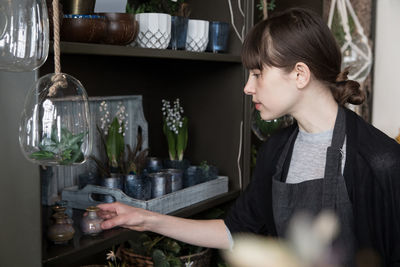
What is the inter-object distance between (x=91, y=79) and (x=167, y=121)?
13.6 inches

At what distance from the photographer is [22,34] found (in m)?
0.86

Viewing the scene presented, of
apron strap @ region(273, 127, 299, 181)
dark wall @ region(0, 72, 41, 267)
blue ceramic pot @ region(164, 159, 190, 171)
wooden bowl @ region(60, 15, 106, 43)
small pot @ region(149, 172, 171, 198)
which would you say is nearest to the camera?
dark wall @ region(0, 72, 41, 267)

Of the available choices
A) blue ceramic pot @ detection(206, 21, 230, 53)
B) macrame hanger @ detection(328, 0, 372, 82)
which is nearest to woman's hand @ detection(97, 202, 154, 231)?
blue ceramic pot @ detection(206, 21, 230, 53)

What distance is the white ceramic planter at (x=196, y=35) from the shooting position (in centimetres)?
177

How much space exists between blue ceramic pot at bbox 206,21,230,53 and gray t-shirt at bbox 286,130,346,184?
49cm

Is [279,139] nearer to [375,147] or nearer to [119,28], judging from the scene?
[375,147]

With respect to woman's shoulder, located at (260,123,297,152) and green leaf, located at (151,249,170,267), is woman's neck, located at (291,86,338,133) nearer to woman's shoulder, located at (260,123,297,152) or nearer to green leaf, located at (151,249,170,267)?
woman's shoulder, located at (260,123,297,152)

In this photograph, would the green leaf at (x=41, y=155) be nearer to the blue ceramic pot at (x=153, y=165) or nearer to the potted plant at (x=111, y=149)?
the potted plant at (x=111, y=149)

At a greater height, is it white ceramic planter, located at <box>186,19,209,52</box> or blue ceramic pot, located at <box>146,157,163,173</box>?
white ceramic planter, located at <box>186,19,209,52</box>

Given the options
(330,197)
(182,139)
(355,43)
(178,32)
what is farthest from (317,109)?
(355,43)

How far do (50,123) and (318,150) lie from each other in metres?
0.82

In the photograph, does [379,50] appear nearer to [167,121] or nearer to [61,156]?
[167,121]

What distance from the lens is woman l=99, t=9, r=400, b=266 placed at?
1.35 metres

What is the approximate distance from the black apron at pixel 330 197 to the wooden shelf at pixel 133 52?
499 millimetres
